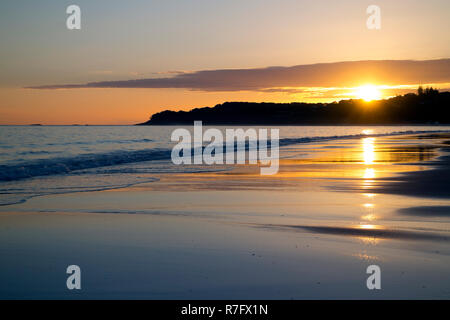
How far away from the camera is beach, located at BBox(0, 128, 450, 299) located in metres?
4.96

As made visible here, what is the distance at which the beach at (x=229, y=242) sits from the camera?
4965 mm

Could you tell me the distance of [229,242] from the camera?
22.4 feet

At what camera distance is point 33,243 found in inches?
269

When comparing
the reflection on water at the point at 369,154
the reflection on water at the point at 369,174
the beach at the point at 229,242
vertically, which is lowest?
the beach at the point at 229,242

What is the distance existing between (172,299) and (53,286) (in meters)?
1.30

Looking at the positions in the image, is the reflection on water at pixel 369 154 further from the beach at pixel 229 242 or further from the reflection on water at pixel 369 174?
the beach at pixel 229 242

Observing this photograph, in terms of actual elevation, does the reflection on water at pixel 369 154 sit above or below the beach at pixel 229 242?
above

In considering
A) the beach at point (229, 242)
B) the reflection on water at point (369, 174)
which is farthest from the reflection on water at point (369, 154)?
the beach at point (229, 242)

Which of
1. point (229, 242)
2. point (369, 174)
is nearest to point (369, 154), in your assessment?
point (369, 174)

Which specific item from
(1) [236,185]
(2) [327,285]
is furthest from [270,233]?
(1) [236,185]

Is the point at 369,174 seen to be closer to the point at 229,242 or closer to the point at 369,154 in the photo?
the point at 229,242

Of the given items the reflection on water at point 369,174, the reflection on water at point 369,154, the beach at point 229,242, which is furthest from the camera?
the reflection on water at point 369,154
